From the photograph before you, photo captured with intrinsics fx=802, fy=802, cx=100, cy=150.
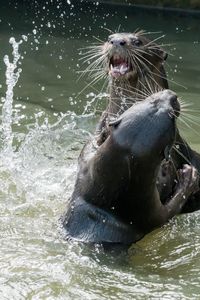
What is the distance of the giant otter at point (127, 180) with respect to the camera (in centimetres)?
416

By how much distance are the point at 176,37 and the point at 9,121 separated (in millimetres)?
4759

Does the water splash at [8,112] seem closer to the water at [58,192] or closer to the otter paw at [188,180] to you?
the water at [58,192]

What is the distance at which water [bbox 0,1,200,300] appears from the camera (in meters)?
4.10

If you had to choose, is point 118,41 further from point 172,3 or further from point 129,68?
point 172,3

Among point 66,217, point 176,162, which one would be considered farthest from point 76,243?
point 176,162

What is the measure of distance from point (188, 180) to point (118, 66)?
826mm

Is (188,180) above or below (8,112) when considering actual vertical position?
below

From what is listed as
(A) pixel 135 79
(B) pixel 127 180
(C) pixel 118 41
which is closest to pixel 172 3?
(A) pixel 135 79

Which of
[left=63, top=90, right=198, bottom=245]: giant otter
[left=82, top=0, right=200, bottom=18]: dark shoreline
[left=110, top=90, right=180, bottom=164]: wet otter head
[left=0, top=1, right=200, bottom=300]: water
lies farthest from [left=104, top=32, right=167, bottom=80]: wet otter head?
→ [left=82, top=0, right=200, bottom=18]: dark shoreline

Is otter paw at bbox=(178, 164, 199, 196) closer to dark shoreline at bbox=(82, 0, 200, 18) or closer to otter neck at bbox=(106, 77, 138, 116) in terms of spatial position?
otter neck at bbox=(106, 77, 138, 116)

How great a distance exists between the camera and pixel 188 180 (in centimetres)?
479

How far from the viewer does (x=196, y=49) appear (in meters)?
10.2

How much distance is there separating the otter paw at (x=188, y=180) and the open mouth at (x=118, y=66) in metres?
0.70

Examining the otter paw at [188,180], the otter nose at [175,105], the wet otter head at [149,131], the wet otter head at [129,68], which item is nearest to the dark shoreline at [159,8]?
the wet otter head at [129,68]
